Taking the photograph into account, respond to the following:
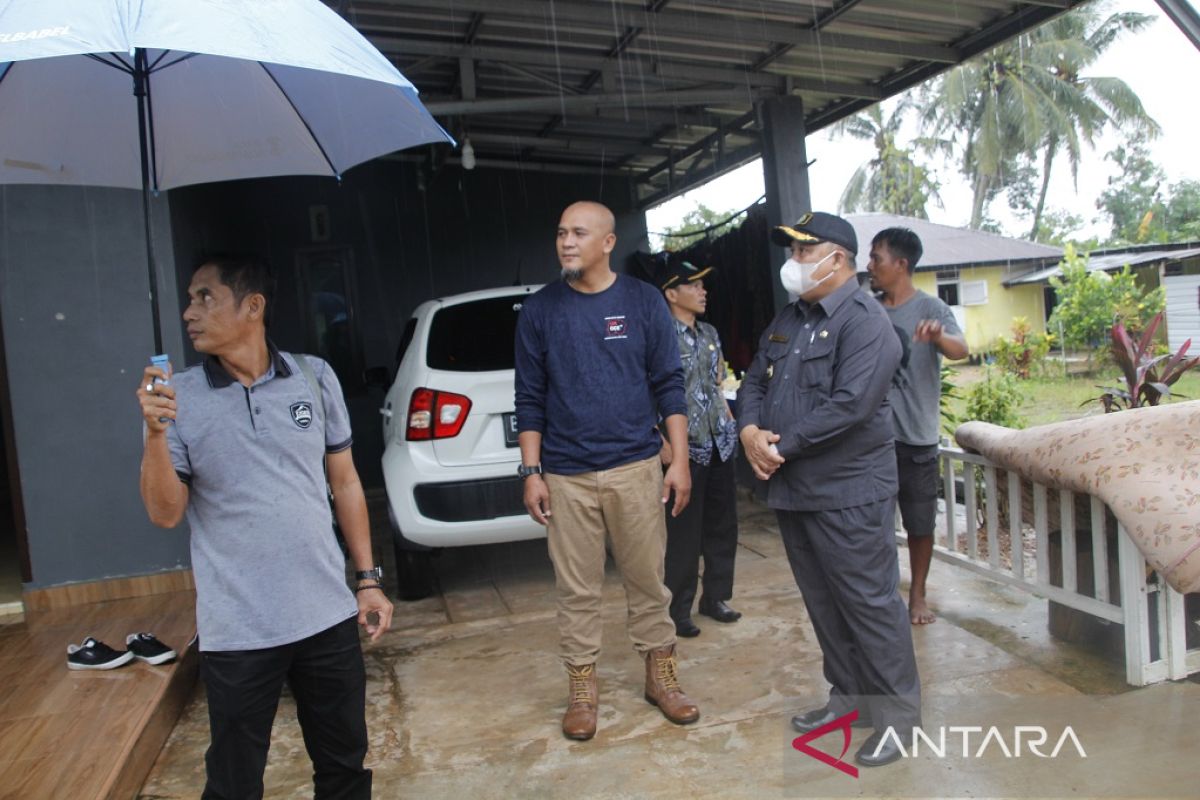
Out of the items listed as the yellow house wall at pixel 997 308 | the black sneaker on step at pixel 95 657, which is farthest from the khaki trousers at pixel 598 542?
the yellow house wall at pixel 997 308

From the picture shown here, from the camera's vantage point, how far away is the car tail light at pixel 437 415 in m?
4.61

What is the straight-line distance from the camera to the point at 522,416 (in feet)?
10.9

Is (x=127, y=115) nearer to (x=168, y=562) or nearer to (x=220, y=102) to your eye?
(x=220, y=102)

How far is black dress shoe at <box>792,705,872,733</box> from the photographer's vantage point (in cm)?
316

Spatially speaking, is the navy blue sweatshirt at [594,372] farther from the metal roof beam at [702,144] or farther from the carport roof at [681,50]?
the metal roof beam at [702,144]

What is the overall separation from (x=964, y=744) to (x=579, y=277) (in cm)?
209

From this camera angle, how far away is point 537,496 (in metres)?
3.27

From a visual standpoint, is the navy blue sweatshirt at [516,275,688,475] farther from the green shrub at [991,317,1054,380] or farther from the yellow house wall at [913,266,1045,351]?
the yellow house wall at [913,266,1045,351]

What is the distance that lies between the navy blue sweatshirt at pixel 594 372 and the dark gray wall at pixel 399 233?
6.03 m

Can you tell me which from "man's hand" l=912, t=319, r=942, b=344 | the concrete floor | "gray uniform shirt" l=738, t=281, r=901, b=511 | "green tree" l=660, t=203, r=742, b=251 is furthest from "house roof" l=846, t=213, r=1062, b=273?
"gray uniform shirt" l=738, t=281, r=901, b=511

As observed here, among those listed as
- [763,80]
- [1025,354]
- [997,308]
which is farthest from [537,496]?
[997,308]

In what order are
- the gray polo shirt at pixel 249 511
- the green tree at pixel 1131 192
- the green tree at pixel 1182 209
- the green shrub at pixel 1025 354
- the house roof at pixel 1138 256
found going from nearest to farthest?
the gray polo shirt at pixel 249 511
the house roof at pixel 1138 256
the green shrub at pixel 1025 354
the green tree at pixel 1182 209
the green tree at pixel 1131 192

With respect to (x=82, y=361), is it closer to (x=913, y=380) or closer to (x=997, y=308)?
(x=913, y=380)

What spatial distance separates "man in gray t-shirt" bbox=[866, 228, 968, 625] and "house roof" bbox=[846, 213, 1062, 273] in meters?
21.1
